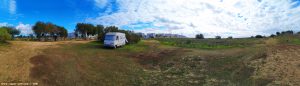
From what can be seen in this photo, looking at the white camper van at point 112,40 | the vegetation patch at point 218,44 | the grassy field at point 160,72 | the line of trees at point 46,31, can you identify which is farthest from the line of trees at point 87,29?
the grassy field at point 160,72

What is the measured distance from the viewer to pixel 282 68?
1600 centimetres

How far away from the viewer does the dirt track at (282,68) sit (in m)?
13.6

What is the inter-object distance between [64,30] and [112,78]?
52.3m

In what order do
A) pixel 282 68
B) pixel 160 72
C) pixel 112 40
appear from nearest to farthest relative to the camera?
pixel 282 68
pixel 160 72
pixel 112 40

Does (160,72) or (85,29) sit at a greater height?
(85,29)

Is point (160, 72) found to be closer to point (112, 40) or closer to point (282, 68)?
point (282, 68)

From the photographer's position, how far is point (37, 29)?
5347cm

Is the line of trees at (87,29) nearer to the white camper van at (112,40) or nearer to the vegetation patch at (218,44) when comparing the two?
the vegetation patch at (218,44)

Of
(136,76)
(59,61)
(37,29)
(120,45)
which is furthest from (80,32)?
(136,76)

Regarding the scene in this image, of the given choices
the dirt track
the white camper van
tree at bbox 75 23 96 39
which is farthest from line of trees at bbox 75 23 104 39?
the dirt track

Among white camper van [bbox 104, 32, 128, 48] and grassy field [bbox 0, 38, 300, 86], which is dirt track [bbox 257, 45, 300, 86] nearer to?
grassy field [bbox 0, 38, 300, 86]

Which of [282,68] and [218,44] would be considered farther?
[218,44]

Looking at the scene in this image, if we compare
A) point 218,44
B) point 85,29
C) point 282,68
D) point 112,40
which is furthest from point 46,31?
point 282,68

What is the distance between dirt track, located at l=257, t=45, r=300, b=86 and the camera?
44.8 feet
